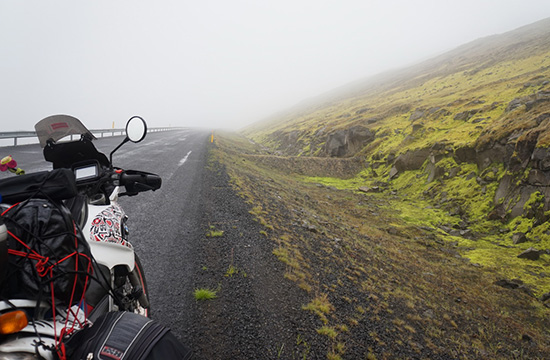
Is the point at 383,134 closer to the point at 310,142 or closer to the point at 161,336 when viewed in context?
the point at 310,142

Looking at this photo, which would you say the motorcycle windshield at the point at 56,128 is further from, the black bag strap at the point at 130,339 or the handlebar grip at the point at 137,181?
the black bag strap at the point at 130,339

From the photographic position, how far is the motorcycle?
1354 millimetres

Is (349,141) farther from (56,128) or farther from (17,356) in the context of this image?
(17,356)

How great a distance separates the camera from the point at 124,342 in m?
1.49

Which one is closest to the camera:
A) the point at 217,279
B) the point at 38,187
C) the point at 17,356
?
the point at 17,356

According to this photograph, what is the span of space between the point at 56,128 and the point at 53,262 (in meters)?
2.17

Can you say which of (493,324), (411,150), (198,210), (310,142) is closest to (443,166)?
(411,150)

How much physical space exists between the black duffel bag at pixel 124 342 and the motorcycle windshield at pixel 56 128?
2.29m

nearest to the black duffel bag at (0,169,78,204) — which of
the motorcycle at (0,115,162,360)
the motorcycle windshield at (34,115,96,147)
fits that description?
the motorcycle at (0,115,162,360)

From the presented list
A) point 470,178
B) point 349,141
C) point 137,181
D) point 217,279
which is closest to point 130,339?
point 137,181

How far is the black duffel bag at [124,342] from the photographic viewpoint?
146cm

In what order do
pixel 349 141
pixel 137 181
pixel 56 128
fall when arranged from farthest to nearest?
pixel 349 141 → pixel 137 181 → pixel 56 128

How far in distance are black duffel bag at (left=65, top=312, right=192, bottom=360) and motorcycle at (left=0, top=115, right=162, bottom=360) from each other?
94mm

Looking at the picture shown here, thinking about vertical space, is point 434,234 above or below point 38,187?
below
